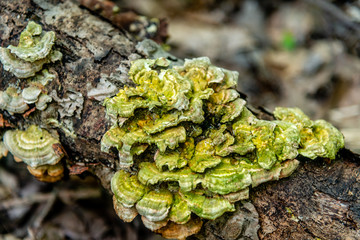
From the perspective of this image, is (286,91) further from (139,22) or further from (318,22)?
(139,22)

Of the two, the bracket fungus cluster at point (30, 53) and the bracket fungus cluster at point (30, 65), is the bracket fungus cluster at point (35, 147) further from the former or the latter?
the bracket fungus cluster at point (30, 53)

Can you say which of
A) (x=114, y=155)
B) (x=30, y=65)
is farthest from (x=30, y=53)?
(x=114, y=155)

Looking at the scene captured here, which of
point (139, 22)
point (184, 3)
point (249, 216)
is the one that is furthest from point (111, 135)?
point (184, 3)

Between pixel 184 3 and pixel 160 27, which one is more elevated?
pixel 184 3

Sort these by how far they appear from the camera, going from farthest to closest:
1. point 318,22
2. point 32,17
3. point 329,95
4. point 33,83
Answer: point 318,22, point 329,95, point 32,17, point 33,83

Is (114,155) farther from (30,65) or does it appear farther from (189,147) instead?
(30,65)

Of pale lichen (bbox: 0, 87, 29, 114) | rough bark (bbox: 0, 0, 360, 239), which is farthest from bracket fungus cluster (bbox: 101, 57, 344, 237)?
pale lichen (bbox: 0, 87, 29, 114)
